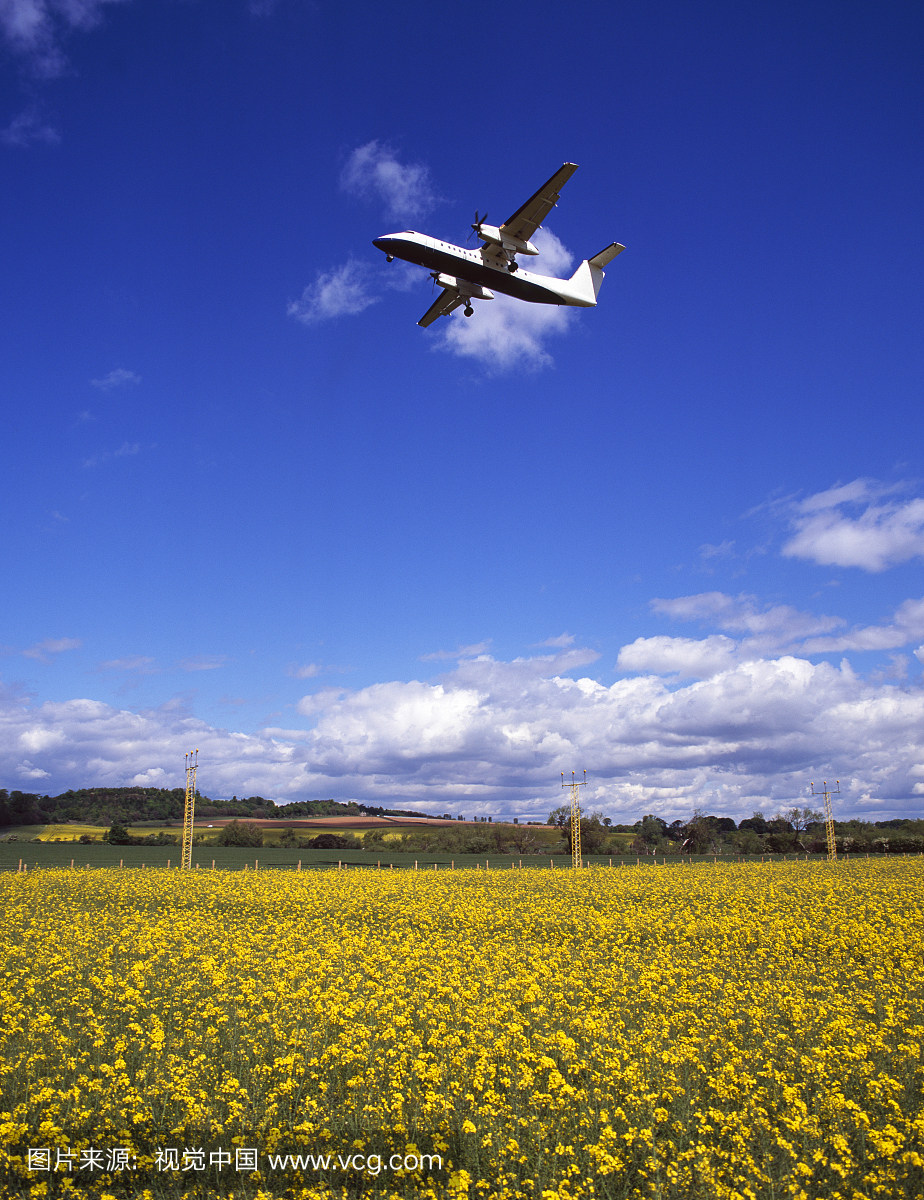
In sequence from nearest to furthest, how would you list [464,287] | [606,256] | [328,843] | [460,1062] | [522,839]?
[460,1062]
[464,287]
[606,256]
[328,843]
[522,839]

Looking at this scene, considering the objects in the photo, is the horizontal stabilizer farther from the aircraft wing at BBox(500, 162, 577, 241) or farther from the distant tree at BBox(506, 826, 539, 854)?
the distant tree at BBox(506, 826, 539, 854)

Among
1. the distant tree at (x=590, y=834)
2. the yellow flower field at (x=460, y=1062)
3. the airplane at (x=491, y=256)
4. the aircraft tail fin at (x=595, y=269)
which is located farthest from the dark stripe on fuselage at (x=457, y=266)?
the distant tree at (x=590, y=834)

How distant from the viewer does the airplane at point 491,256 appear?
27.9m

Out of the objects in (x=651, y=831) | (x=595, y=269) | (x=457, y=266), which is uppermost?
(x=595, y=269)

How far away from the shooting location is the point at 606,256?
1454 inches

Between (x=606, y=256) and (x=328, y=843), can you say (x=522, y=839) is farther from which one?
(x=606, y=256)

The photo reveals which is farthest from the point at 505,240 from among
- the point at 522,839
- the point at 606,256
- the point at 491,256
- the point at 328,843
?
the point at 522,839

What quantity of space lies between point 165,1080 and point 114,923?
43.0 ft

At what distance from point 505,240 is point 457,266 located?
2201 mm

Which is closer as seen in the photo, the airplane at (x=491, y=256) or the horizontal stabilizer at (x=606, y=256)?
the airplane at (x=491, y=256)

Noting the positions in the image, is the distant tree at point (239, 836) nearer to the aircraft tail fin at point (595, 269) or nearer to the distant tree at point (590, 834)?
the distant tree at point (590, 834)

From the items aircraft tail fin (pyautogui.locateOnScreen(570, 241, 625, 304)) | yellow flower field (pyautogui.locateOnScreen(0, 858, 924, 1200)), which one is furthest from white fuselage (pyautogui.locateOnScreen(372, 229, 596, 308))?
yellow flower field (pyautogui.locateOnScreen(0, 858, 924, 1200))

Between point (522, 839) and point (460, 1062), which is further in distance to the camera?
point (522, 839)

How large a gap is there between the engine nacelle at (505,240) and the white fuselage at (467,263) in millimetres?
300
